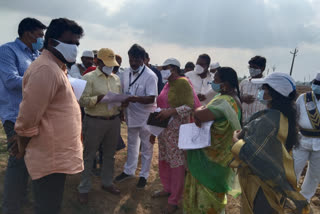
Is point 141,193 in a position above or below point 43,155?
below

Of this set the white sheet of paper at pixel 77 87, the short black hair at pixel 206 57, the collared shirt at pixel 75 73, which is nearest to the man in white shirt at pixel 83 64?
the collared shirt at pixel 75 73

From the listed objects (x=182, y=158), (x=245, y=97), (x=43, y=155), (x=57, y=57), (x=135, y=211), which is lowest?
(x=135, y=211)

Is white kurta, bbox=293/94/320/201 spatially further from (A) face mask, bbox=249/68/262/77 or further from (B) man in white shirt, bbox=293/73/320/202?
(A) face mask, bbox=249/68/262/77

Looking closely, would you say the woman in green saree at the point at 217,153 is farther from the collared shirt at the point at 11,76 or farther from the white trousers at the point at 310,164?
the collared shirt at the point at 11,76

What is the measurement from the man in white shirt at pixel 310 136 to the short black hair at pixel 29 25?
380 cm

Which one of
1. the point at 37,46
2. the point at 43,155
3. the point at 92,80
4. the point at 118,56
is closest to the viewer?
the point at 43,155

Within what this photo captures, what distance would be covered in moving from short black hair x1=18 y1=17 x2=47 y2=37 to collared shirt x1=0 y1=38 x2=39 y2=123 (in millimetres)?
118

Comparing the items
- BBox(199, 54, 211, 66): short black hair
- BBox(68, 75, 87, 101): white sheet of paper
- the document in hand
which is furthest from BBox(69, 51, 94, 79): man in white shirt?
the document in hand

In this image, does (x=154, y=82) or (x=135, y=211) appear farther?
(x=154, y=82)

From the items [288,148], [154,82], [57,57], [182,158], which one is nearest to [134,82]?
[154,82]

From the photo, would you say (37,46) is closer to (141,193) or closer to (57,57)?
(57,57)

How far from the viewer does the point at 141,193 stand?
160 inches

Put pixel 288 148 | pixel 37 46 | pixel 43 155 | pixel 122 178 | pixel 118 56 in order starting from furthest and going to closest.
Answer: pixel 118 56, pixel 122 178, pixel 37 46, pixel 288 148, pixel 43 155

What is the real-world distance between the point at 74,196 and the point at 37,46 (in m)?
2.23
